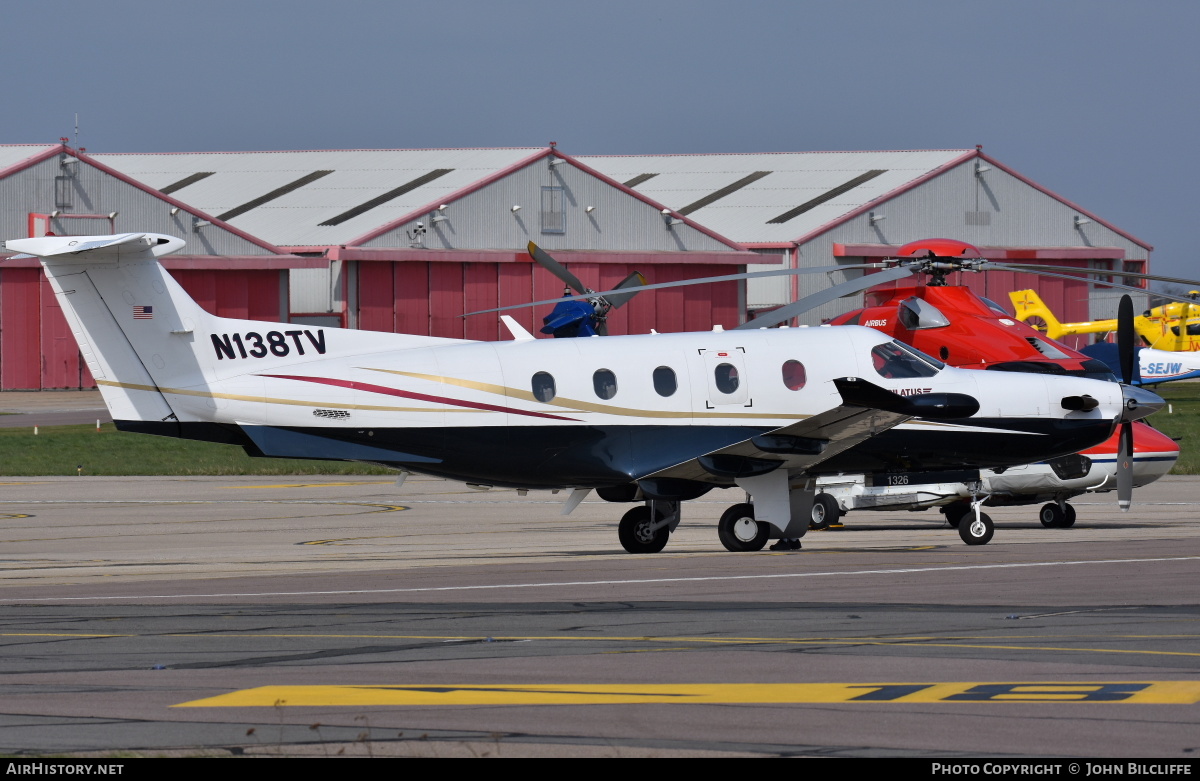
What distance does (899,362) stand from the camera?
2078cm

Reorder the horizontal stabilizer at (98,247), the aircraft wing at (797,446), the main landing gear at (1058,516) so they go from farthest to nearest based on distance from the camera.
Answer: the main landing gear at (1058,516), the aircraft wing at (797,446), the horizontal stabilizer at (98,247)

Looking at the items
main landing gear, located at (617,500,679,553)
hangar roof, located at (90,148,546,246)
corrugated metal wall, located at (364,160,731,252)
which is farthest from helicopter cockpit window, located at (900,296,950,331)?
hangar roof, located at (90,148,546,246)

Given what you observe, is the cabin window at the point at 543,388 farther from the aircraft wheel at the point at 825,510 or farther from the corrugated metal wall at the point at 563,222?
the corrugated metal wall at the point at 563,222

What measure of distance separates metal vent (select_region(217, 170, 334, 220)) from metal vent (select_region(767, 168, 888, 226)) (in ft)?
74.8

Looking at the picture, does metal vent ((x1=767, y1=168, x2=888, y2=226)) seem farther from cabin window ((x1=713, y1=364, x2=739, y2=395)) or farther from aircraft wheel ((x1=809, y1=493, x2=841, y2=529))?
cabin window ((x1=713, y1=364, x2=739, y2=395))

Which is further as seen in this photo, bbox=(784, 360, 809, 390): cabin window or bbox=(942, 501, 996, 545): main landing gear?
bbox=(942, 501, 996, 545): main landing gear

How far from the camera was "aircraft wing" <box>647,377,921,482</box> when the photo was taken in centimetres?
1961

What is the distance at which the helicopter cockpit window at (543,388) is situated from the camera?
20.1 meters

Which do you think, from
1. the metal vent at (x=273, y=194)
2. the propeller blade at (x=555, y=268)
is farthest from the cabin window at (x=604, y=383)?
the metal vent at (x=273, y=194)

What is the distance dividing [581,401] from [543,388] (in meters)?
0.52

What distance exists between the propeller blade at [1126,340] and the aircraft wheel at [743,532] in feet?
20.8

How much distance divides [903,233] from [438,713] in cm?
6963

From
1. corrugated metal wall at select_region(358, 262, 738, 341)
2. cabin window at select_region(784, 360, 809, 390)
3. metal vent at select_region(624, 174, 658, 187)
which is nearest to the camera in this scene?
cabin window at select_region(784, 360, 809, 390)
